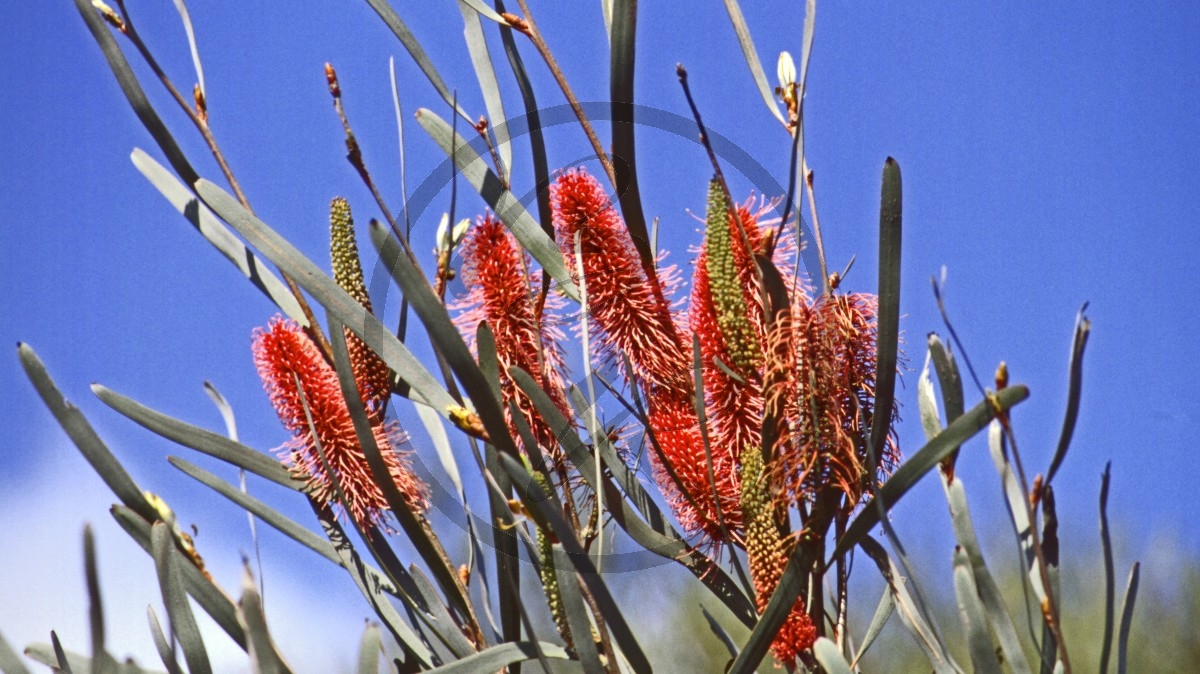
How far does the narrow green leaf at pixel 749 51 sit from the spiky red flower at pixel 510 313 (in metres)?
0.20

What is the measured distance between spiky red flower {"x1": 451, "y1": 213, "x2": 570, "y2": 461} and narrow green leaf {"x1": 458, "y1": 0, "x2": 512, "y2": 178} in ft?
0.18

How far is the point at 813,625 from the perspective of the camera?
62 cm

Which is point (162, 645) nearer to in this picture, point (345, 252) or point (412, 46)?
point (345, 252)

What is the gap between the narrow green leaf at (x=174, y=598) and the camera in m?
0.56

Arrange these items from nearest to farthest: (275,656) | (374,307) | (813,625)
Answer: (275,656) < (813,625) < (374,307)

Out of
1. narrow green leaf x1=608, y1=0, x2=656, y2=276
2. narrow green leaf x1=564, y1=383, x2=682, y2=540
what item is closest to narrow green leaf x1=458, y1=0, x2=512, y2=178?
narrow green leaf x1=608, y1=0, x2=656, y2=276

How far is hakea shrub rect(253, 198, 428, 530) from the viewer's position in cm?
73

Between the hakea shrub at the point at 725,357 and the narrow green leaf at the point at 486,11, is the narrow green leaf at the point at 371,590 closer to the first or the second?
the hakea shrub at the point at 725,357

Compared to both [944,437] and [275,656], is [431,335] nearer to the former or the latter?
[275,656]

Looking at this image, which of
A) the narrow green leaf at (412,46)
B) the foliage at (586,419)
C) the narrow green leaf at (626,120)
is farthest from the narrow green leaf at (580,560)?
the narrow green leaf at (412,46)

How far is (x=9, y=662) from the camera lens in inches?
23.3

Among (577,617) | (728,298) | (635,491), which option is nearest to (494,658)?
(577,617)

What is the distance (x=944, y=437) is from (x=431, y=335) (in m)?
0.28

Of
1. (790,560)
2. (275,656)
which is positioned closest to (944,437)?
(790,560)
